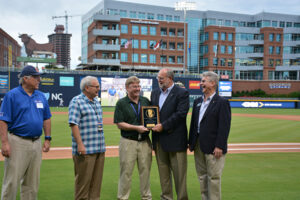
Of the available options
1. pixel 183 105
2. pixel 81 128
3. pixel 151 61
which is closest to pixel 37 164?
pixel 81 128

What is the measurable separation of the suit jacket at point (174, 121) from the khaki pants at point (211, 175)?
36 centimetres

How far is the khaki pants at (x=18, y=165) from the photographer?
446 cm

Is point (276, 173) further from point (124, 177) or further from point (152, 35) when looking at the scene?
point (152, 35)

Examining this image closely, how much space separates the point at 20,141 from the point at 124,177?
1.79 meters

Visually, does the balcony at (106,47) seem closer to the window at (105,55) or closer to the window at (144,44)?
the window at (105,55)

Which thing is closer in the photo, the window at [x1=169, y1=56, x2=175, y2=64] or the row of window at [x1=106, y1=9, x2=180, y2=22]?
the row of window at [x1=106, y1=9, x2=180, y2=22]

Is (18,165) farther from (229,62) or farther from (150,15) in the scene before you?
(229,62)

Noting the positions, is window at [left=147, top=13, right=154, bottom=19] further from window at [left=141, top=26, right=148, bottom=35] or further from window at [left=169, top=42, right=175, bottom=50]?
window at [left=169, top=42, right=175, bottom=50]

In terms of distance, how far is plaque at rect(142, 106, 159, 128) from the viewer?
512 cm

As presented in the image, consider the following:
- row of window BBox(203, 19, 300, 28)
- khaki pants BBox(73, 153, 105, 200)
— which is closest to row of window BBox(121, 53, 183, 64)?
row of window BBox(203, 19, 300, 28)

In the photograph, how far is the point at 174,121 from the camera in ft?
16.8

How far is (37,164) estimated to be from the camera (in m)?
4.73

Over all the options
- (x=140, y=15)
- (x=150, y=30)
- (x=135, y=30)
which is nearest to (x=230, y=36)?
(x=150, y=30)

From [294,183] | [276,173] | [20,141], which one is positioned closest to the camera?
[20,141]
